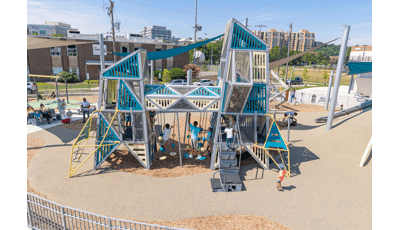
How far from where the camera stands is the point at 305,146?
13.5 m

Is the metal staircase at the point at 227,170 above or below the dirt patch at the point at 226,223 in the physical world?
above

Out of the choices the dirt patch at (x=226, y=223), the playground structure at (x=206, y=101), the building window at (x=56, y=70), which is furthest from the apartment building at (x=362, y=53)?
the building window at (x=56, y=70)

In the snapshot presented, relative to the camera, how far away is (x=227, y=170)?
1007cm

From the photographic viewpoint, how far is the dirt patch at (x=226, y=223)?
6996 millimetres

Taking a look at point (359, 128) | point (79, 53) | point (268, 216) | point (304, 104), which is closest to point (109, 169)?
point (268, 216)

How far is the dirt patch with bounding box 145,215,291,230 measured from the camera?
7.00 meters

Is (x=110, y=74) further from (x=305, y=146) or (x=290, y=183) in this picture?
(x=305, y=146)

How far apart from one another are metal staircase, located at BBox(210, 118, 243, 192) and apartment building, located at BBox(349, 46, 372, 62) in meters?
31.9

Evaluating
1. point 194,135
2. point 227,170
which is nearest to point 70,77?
point 194,135

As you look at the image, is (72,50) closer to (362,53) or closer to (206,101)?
(206,101)

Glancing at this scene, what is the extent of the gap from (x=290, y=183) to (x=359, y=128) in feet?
24.9

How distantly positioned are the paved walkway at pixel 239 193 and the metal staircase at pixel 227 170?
11.4 inches

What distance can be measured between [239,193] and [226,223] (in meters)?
1.86

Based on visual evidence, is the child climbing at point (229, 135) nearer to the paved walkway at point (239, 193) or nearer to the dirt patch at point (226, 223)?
the paved walkway at point (239, 193)
